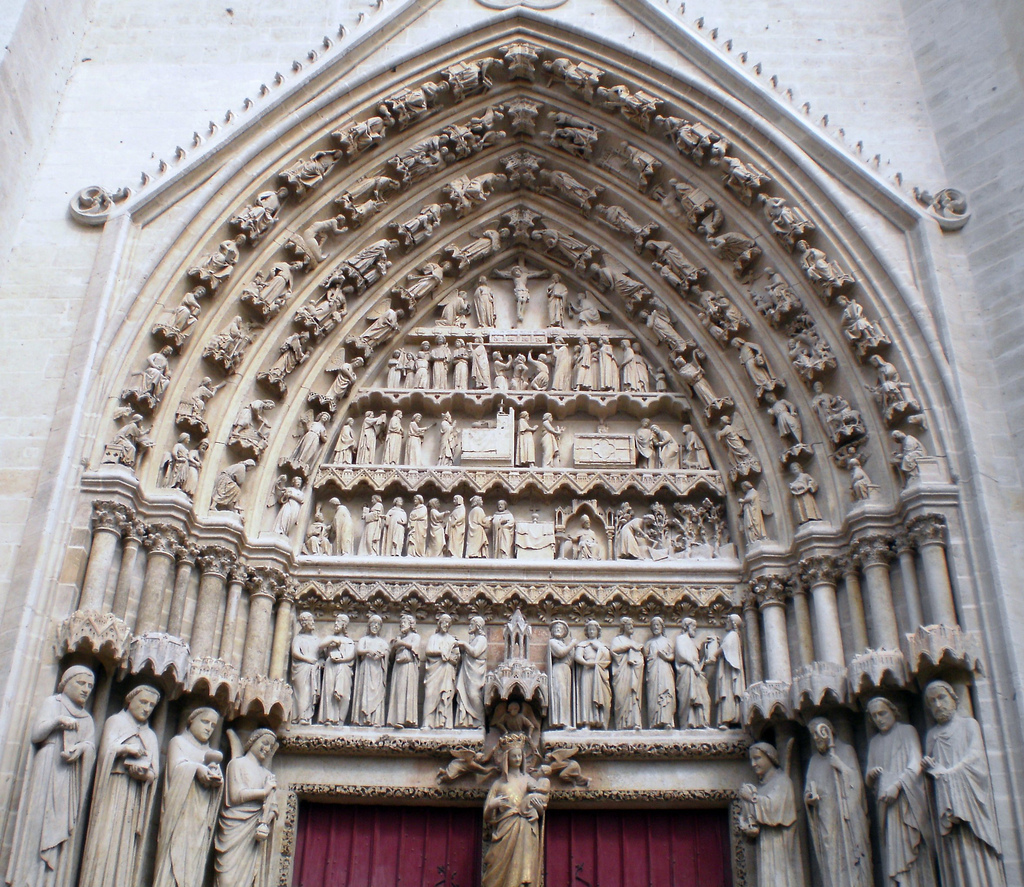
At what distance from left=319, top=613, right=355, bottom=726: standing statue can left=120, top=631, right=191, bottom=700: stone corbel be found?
1.21 metres

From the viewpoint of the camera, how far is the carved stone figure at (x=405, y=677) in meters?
7.74

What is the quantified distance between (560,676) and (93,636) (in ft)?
10.6

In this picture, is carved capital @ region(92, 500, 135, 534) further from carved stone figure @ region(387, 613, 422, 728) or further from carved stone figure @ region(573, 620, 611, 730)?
carved stone figure @ region(573, 620, 611, 730)

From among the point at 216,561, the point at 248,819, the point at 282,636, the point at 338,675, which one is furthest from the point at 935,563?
the point at 216,561

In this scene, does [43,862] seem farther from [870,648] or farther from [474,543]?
[870,648]

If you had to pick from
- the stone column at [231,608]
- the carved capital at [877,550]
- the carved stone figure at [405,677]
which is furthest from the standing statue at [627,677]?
the stone column at [231,608]

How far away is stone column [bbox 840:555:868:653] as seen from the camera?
720 centimetres

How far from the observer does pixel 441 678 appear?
7.86 meters

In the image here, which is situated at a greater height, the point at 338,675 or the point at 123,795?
the point at 338,675

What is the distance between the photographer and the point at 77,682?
20.6 feet

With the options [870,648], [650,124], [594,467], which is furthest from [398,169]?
[870,648]

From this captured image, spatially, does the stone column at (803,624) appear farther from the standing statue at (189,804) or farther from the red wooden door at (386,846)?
the standing statue at (189,804)

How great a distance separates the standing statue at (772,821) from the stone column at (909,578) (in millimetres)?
1313

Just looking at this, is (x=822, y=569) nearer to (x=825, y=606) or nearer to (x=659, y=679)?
(x=825, y=606)
